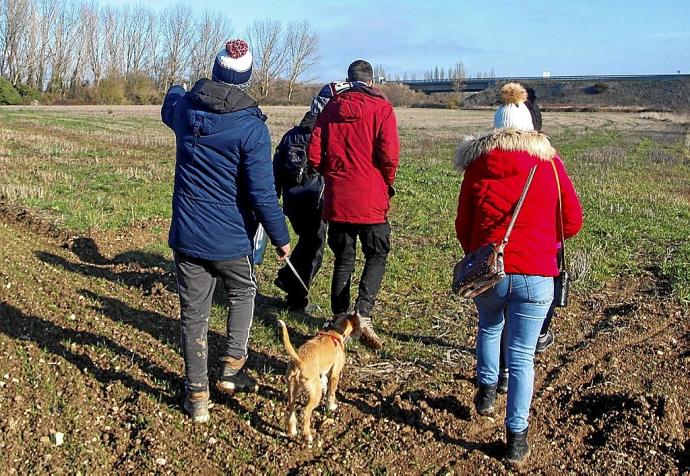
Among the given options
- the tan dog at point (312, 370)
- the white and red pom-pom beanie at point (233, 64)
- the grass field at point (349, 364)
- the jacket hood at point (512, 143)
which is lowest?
the grass field at point (349, 364)

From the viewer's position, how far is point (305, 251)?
6.20 metres

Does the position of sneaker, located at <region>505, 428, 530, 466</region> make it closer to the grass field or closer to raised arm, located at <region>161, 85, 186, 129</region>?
the grass field

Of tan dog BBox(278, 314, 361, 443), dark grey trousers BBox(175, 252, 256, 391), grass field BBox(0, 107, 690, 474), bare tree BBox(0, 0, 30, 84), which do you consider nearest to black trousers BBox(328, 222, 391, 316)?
grass field BBox(0, 107, 690, 474)

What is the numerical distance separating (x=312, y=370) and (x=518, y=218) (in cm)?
144

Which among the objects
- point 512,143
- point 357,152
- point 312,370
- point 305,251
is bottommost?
point 312,370

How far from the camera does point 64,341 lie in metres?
5.13

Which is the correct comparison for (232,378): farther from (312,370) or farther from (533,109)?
(533,109)

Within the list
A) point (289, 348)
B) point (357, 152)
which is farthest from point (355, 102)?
point (289, 348)

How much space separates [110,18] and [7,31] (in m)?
11.9

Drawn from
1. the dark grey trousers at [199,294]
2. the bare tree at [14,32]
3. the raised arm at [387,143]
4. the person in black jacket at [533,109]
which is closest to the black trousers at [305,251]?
the raised arm at [387,143]

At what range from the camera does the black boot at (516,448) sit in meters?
3.76

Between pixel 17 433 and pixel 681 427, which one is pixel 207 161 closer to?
pixel 17 433

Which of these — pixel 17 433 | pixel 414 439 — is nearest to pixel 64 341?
pixel 17 433

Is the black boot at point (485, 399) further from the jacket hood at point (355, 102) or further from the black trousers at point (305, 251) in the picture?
the black trousers at point (305, 251)
